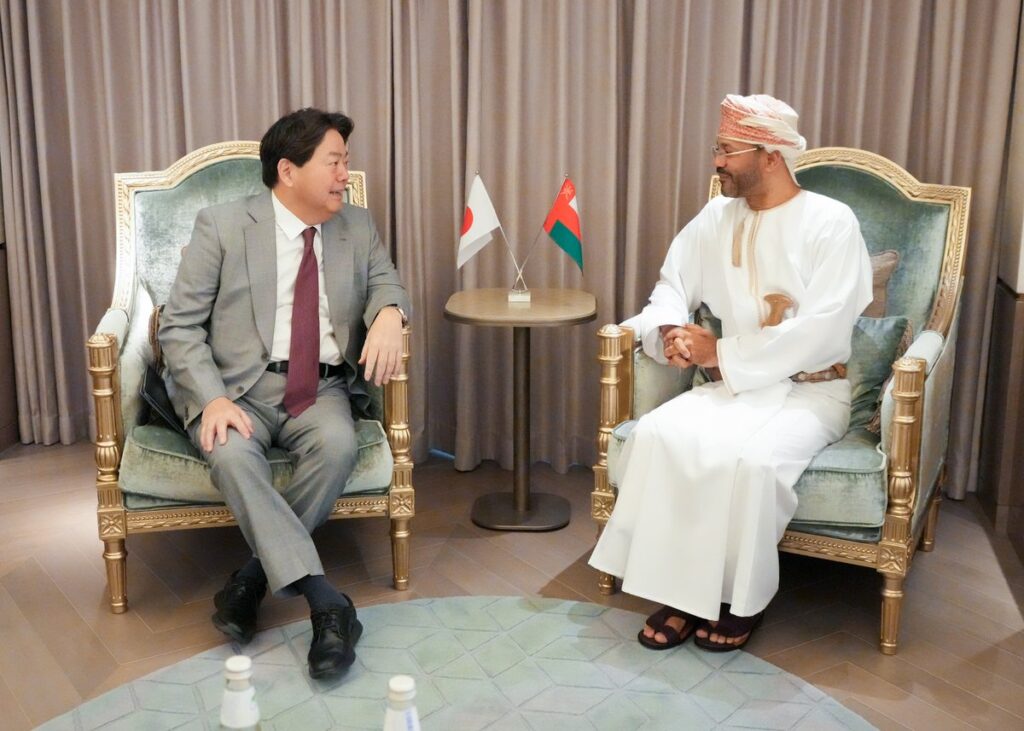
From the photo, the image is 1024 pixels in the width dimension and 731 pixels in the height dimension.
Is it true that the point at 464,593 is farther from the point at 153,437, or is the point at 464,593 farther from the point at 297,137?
the point at 297,137

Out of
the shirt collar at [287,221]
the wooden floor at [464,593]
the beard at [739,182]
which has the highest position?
the beard at [739,182]

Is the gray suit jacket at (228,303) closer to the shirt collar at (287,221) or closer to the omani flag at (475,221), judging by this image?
the shirt collar at (287,221)

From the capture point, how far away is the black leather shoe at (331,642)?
2539 mm

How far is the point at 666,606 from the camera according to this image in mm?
2820

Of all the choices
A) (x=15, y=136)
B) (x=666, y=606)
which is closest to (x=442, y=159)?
(x=15, y=136)

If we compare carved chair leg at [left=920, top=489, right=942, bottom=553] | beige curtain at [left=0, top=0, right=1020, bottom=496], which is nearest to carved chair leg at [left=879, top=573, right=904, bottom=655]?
carved chair leg at [left=920, top=489, right=942, bottom=553]

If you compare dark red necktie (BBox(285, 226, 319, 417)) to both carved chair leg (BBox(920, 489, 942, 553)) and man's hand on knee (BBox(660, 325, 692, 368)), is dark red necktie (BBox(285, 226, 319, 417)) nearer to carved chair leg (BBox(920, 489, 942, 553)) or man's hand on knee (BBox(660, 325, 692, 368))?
man's hand on knee (BBox(660, 325, 692, 368))

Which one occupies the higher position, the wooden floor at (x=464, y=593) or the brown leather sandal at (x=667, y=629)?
the brown leather sandal at (x=667, y=629)

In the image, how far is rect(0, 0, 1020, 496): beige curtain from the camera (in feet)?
11.5

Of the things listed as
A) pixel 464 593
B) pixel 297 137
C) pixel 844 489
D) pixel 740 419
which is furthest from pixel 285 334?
pixel 844 489

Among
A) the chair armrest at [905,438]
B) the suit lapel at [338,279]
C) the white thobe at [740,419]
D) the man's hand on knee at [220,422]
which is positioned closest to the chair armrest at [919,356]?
the chair armrest at [905,438]

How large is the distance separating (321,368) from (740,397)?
1.13 meters

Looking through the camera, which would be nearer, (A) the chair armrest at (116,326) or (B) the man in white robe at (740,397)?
(B) the man in white robe at (740,397)

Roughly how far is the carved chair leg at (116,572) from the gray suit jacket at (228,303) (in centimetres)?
37
